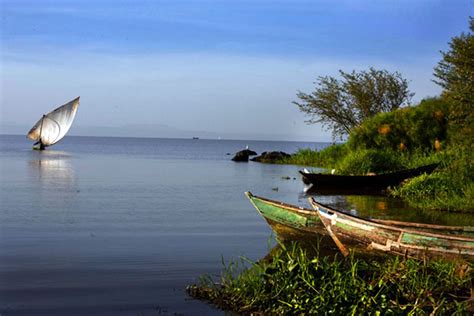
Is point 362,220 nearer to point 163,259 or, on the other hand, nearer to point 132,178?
point 163,259

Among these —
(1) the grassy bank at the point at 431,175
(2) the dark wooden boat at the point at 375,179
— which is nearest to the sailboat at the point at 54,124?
(1) the grassy bank at the point at 431,175

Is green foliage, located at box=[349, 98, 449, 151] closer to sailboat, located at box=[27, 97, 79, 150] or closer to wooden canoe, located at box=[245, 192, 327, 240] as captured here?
wooden canoe, located at box=[245, 192, 327, 240]

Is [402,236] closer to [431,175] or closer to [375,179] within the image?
[431,175]

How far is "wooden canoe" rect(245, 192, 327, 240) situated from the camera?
452 inches

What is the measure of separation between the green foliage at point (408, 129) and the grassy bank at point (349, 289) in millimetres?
23579

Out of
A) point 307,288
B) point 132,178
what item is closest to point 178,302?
point 307,288

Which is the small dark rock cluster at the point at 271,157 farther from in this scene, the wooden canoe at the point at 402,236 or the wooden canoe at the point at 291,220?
the wooden canoe at the point at 402,236

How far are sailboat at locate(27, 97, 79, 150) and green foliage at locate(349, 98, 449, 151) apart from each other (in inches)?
1930

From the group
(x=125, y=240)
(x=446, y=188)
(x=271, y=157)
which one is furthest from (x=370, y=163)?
(x=271, y=157)

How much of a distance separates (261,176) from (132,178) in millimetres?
7310

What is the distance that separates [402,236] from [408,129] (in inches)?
956

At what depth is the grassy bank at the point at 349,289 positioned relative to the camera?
7.74m

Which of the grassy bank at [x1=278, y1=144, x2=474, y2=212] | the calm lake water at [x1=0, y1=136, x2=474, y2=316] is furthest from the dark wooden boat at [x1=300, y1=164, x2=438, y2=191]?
the calm lake water at [x1=0, y1=136, x2=474, y2=316]

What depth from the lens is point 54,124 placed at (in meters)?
77.8
